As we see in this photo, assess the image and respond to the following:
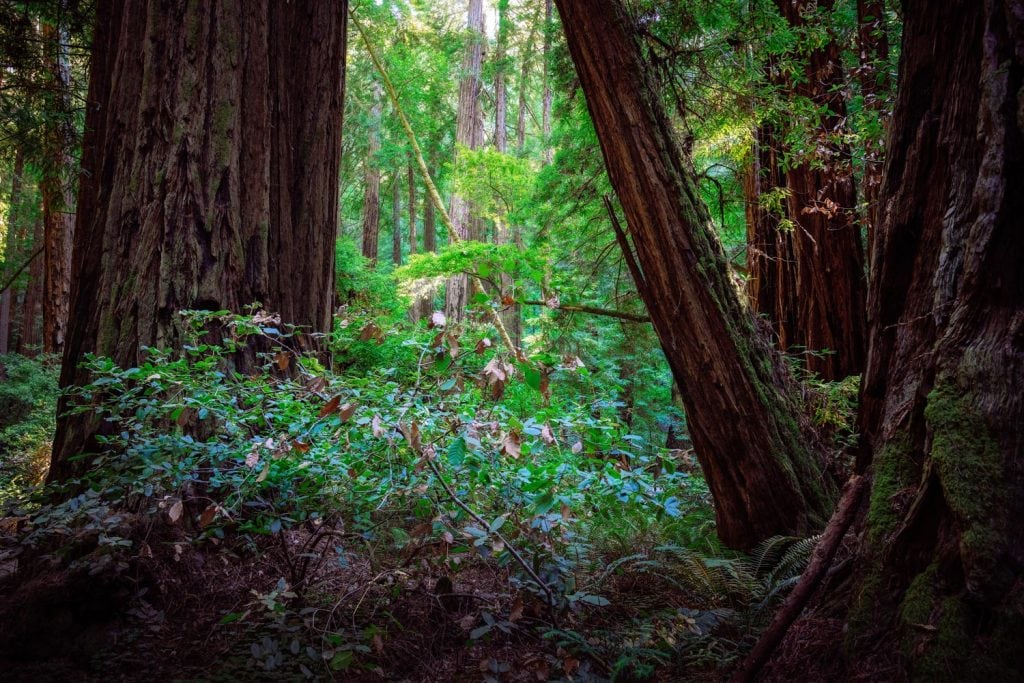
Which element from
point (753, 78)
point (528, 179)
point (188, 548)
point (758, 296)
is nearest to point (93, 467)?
point (188, 548)

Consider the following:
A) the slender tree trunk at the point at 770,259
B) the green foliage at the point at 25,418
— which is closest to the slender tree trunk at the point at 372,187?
the green foliage at the point at 25,418

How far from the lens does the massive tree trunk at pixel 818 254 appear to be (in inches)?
239

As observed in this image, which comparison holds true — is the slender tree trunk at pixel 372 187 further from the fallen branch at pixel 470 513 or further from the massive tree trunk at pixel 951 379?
the massive tree trunk at pixel 951 379

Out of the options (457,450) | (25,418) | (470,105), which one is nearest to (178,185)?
(457,450)

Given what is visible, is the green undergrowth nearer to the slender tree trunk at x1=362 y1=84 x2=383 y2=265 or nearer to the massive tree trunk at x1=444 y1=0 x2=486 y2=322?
the massive tree trunk at x1=444 y1=0 x2=486 y2=322

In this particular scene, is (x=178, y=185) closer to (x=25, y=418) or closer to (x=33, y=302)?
(x=25, y=418)

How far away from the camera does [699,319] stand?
3.82m

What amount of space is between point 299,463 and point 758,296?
5.51 metres

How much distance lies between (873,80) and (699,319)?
3844 millimetres

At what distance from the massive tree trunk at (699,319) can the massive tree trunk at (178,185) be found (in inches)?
95.9

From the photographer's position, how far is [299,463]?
298cm

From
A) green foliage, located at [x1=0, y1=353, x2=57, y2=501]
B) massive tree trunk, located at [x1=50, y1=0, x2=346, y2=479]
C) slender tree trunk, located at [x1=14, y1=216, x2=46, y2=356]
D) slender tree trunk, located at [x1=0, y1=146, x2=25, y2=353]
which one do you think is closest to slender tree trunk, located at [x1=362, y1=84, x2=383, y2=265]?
slender tree trunk, located at [x1=14, y1=216, x2=46, y2=356]

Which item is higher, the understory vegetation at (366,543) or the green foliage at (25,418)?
the understory vegetation at (366,543)

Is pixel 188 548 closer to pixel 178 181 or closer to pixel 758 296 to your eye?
pixel 178 181
